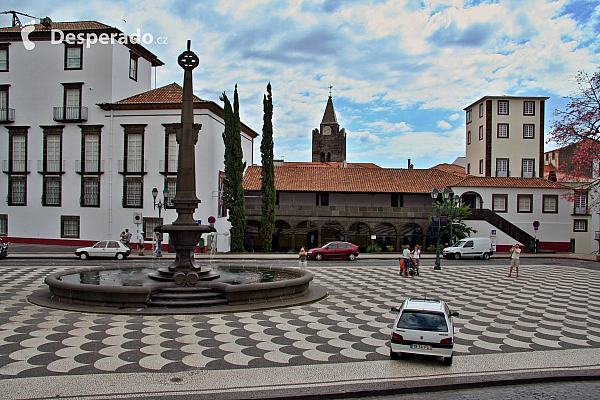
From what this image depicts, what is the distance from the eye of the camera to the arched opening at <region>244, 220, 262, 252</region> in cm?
4141

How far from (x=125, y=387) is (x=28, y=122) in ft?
125

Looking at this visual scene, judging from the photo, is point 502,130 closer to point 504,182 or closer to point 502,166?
point 502,166

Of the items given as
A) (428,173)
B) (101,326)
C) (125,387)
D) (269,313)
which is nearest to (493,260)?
(428,173)

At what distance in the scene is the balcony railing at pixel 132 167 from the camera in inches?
1516

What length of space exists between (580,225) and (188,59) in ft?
144

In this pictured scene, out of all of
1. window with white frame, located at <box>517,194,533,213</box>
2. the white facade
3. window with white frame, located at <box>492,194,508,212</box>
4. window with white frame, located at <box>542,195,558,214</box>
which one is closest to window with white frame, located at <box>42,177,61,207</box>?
the white facade

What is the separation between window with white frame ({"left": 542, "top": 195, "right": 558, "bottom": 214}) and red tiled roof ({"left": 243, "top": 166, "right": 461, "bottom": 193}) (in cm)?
761

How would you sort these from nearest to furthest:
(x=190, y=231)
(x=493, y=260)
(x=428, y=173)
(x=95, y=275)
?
1. (x=190, y=231)
2. (x=95, y=275)
3. (x=493, y=260)
4. (x=428, y=173)

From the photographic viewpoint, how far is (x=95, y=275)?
18.6 meters

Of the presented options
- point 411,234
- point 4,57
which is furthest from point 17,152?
point 411,234

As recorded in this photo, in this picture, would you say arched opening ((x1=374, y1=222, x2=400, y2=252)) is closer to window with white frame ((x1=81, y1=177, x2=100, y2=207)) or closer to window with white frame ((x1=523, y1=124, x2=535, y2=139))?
window with white frame ((x1=523, y1=124, x2=535, y2=139))

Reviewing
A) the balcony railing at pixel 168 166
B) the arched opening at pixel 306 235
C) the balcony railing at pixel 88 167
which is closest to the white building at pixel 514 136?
the arched opening at pixel 306 235

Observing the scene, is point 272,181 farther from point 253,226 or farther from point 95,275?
point 95,275

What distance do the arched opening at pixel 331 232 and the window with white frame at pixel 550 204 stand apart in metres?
18.1
